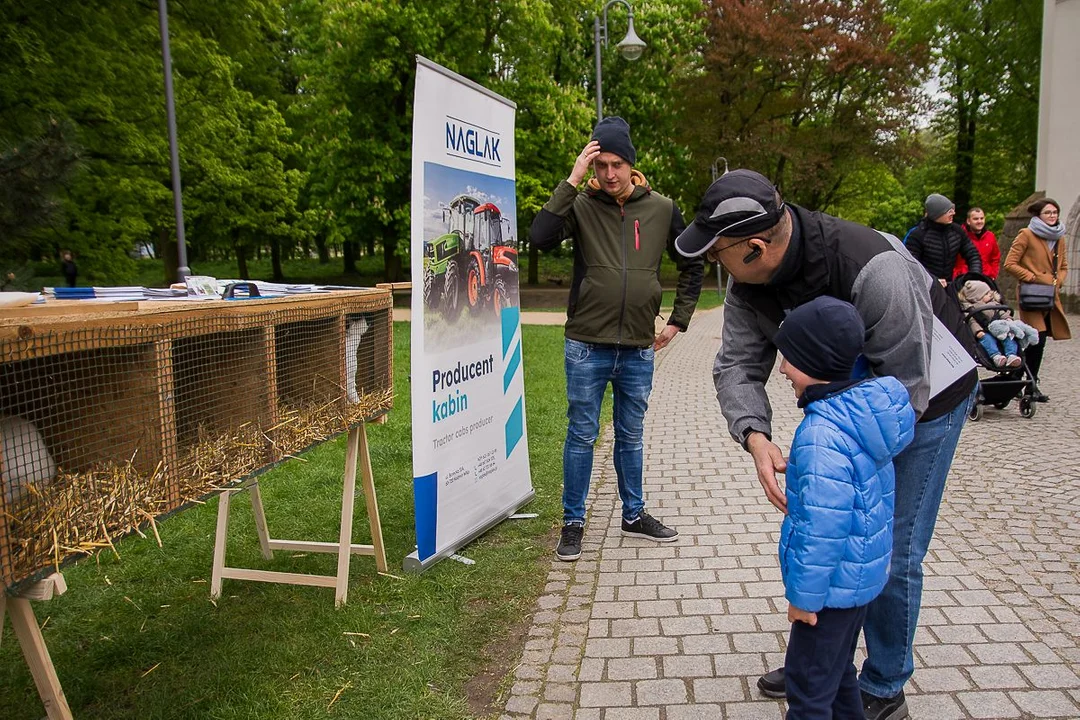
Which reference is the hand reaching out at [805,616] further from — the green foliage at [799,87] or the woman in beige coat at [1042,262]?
the green foliage at [799,87]

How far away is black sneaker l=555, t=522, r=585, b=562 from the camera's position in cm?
448

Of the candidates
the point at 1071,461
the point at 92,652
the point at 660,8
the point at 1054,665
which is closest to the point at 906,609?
the point at 1054,665

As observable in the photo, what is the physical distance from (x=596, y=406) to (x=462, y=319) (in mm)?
882

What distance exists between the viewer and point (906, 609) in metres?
2.68

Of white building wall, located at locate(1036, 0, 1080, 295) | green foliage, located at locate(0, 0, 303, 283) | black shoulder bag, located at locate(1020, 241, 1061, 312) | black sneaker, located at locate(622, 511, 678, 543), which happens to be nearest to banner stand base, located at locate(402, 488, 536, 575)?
black sneaker, located at locate(622, 511, 678, 543)

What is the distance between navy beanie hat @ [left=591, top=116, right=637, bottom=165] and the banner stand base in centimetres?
223

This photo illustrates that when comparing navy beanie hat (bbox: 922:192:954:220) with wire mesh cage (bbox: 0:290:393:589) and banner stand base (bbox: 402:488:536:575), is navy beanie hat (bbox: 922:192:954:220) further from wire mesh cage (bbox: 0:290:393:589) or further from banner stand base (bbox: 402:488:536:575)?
wire mesh cage (bbox: 0:290:393:589)

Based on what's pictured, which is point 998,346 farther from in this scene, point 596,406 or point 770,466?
point 770,466

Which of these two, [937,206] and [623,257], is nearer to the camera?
[623,257]

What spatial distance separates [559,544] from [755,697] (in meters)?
1.71

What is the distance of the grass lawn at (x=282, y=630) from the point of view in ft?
10.2

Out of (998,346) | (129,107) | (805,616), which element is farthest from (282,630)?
(129,107)

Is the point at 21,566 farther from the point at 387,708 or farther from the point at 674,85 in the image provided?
the point at 674,85

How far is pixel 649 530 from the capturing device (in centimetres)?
478
